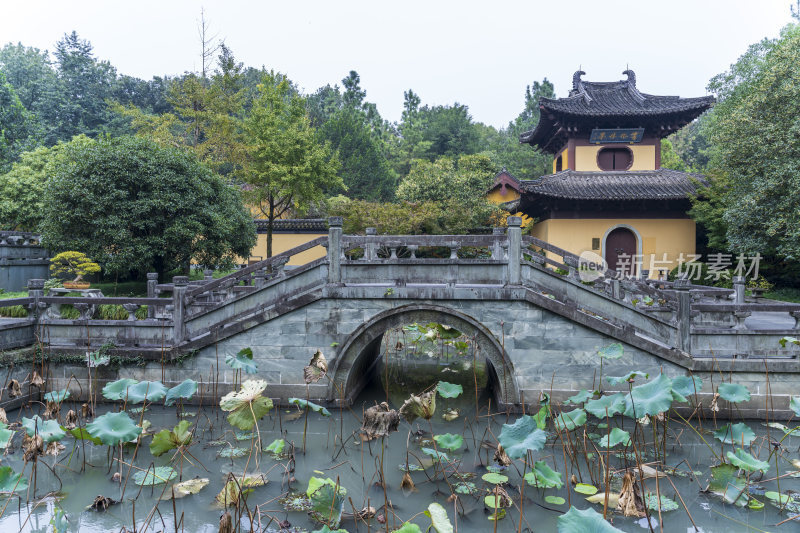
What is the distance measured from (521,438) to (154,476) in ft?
14.4

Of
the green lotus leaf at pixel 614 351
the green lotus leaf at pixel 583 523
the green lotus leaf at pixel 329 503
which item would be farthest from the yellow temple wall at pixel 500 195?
the green lotus leaf at pixel 583 523

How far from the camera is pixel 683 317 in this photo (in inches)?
300

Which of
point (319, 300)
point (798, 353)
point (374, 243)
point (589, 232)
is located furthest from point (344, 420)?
point (589, 232)

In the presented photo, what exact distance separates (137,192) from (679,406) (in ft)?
42.4

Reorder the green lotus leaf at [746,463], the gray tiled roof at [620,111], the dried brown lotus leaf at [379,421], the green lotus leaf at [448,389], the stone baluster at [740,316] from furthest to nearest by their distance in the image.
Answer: the gray tiled roof at [620,111] → the stone baluster at [740,316] → the green lotus leaf at [448,389] → the dried brown lotus leaf at [379,421] → the green lotus leaf at [746,463]

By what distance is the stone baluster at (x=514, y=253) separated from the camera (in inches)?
308

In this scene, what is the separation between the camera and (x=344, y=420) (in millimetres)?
8266

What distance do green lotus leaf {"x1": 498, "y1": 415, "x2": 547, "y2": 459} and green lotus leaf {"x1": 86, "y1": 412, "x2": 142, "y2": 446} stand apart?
383 cm

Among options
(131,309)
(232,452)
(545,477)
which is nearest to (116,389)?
(232,452)

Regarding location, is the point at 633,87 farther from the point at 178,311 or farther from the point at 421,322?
the point at 178,311

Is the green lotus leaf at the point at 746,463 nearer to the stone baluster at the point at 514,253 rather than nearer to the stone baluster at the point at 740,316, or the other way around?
the stone baluster at the point at 740,316

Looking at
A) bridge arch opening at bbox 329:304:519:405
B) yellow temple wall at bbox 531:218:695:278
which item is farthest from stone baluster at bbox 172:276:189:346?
yellow temple wall at bbox 531:218:695:278

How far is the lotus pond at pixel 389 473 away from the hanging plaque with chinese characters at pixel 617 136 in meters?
11.4

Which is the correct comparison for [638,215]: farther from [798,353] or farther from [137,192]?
[137,192]
